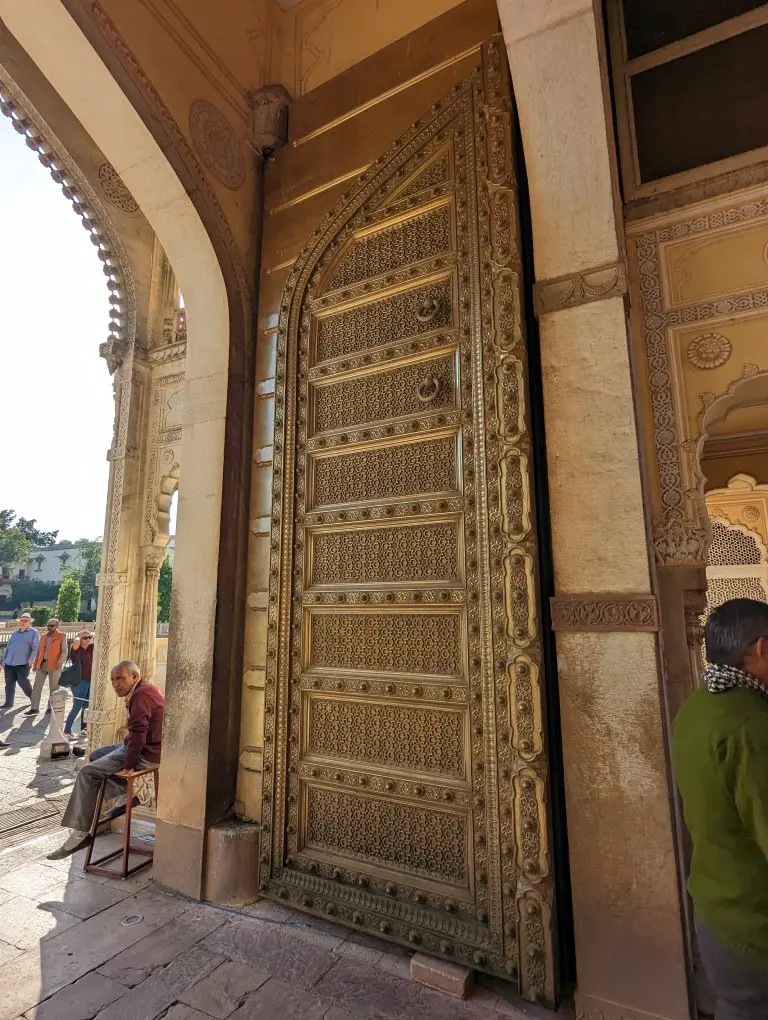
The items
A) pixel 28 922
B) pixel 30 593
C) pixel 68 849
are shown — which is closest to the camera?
pixel 28 922

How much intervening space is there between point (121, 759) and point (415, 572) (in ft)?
6.87

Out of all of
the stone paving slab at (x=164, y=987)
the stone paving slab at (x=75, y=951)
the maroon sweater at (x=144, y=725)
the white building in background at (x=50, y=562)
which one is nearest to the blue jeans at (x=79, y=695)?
the maroon sweater at (x=144, y=725)

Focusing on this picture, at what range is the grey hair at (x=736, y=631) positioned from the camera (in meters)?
1.21

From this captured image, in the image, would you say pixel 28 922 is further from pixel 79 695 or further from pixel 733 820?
pixel 79 695

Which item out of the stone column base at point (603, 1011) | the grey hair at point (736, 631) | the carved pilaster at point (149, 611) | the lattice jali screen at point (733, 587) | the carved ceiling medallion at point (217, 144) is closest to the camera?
the grey hair at point (736, 631)

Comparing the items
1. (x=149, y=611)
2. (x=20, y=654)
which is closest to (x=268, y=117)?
(x=149, y=611)

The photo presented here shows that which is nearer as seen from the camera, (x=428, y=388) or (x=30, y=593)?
(x=428, y=388)

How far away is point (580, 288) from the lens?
202 centimetres

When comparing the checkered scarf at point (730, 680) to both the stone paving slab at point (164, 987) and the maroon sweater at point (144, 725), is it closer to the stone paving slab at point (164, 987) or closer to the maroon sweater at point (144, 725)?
the stone paving slab at point (164, 987)

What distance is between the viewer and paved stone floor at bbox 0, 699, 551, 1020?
5.72 feet

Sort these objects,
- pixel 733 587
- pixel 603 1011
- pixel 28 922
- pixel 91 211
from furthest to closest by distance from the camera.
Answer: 1. pixel 733 587
2. pixel 91 211
3. pixel 28 922
4. pixel 603 1011

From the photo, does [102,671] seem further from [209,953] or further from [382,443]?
[382,443]

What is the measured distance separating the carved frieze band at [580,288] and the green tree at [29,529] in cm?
4977

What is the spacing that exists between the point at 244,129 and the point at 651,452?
2.90m
